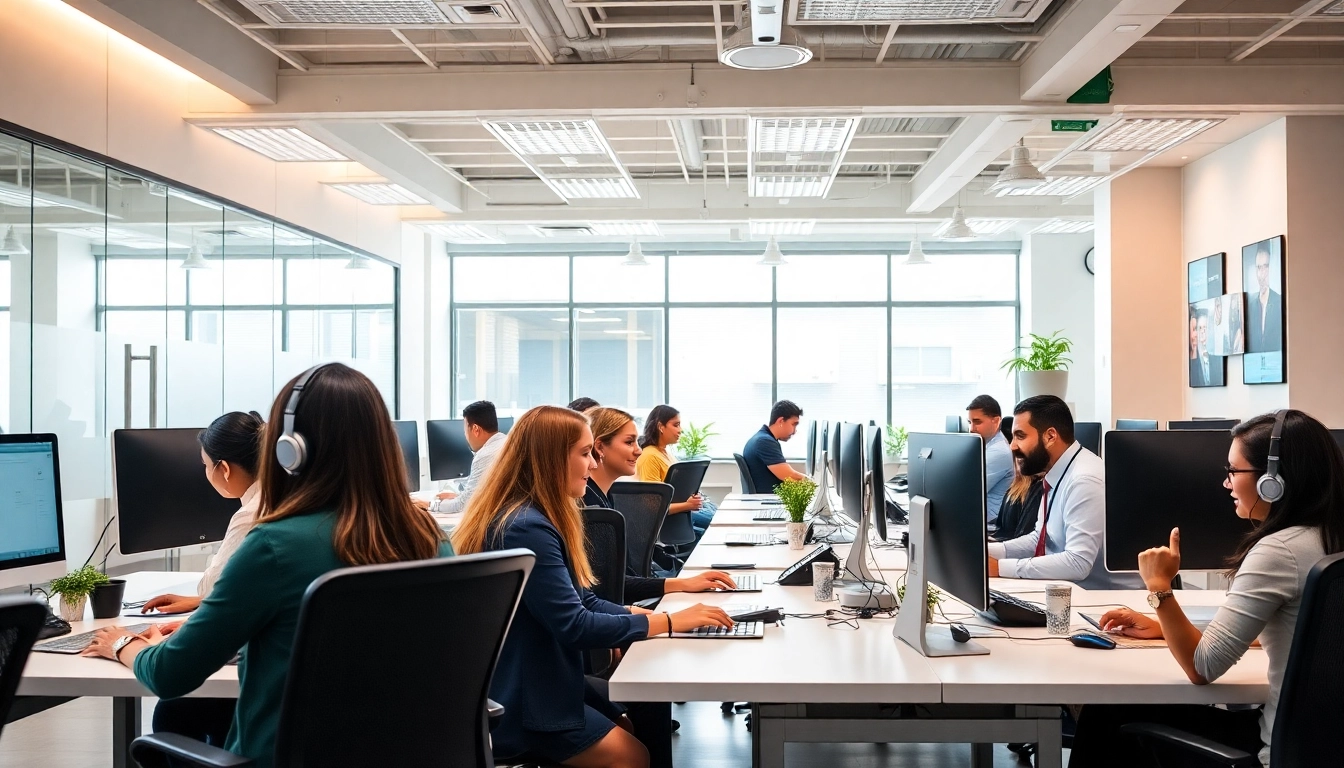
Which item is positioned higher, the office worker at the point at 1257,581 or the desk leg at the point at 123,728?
the office worker at the point at 1257,581

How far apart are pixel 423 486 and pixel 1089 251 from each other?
7.55 metres

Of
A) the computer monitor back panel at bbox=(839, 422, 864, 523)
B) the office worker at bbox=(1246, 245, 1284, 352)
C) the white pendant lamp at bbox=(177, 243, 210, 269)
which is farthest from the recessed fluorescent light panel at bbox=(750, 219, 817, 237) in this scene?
the computer monitor back panel at bbox=(839, 422, 864, 523)

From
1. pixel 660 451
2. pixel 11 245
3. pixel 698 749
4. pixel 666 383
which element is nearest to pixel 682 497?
pixel 660 451

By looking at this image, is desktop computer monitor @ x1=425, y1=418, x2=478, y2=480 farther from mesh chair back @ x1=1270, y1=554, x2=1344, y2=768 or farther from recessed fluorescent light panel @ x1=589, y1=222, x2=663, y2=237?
mesh chair back @ x1=1270, y1=554, x2=1344, y2=768

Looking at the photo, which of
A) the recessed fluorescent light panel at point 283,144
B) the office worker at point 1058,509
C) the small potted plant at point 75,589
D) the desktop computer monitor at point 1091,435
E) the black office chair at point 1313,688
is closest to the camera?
the black office chair at point 1313,688

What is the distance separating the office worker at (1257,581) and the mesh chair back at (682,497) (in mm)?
3365

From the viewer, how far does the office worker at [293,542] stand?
1636 mm

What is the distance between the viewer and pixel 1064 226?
32.8 feet

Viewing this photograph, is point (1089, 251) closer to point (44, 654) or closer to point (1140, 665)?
point (1140, 665)

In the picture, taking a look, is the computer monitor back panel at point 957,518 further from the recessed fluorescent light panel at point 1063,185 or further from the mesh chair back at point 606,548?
the recessed fluorescent light panel at point 1063,185

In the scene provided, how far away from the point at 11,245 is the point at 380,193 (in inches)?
151

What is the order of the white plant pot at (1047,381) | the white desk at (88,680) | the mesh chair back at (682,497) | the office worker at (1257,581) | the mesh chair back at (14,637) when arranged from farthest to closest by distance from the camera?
the white plant pot at (1047,381), the mesh chair back at (682,497), the white desk at (88,680), the office worker at (1257,581), the mesh chair back at (14,637)

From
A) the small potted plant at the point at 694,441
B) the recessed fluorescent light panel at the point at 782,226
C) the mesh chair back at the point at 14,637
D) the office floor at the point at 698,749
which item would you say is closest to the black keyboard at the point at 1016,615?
the office floor at the point at 698,749

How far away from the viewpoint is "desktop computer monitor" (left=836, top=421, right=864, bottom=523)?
13.3ft
